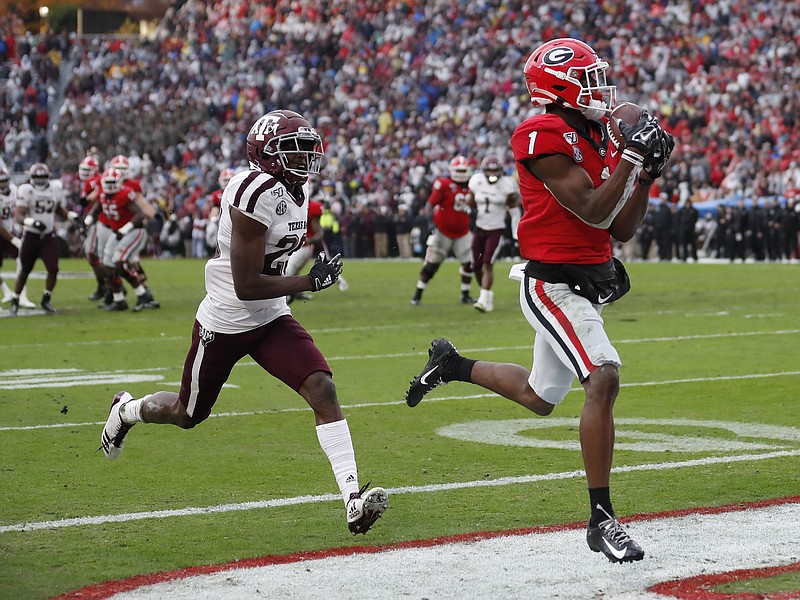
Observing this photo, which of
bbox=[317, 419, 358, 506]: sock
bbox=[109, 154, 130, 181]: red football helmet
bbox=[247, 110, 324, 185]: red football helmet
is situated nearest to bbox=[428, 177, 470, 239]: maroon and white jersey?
bbox=[109, 154, 130, 181]: red football helmet

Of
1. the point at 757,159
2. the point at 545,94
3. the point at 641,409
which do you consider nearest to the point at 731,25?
the point at 757,159

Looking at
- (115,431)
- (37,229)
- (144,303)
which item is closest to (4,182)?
(37,229)

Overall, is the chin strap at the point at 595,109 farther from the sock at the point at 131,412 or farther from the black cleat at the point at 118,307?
the black cleat at the point at 118,307

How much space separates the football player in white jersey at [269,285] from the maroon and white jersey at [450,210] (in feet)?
37.7

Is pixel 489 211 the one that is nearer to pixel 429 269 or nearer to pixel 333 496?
pixel 429 269

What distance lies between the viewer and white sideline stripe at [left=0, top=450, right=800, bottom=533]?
543 cm

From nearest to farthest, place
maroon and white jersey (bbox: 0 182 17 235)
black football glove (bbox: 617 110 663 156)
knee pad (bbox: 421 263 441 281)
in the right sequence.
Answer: black football glove (bbox: 617 110 663 156) → knee pad (bbox: 421 263 441 281) → maroon and white jersey (bbox: 0 182 17 235)

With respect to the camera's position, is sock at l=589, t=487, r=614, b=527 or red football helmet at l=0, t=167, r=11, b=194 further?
red football helmet at l=0, t=167, r=11, b=194

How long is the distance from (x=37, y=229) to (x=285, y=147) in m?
11.3

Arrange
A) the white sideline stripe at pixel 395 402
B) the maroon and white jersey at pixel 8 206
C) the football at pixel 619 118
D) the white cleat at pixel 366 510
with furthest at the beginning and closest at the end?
the maroon and white jersey at pixel 8 206, the white sideline stripe at pixel 395 402, the football at pixel 619 118, the white cleat at pixel 366 510

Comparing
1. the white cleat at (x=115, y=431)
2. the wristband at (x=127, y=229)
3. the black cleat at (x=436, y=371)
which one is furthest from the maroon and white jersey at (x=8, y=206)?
the black cleat at (x=436, y=371)

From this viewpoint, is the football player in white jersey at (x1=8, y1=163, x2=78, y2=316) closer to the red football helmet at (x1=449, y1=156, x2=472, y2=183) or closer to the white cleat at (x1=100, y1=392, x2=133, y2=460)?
the red football helmet at (x1=449, y1=156, x2=472, y2=183)

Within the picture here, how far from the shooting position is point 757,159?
93.6 feet

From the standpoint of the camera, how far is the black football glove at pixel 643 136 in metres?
4.78
